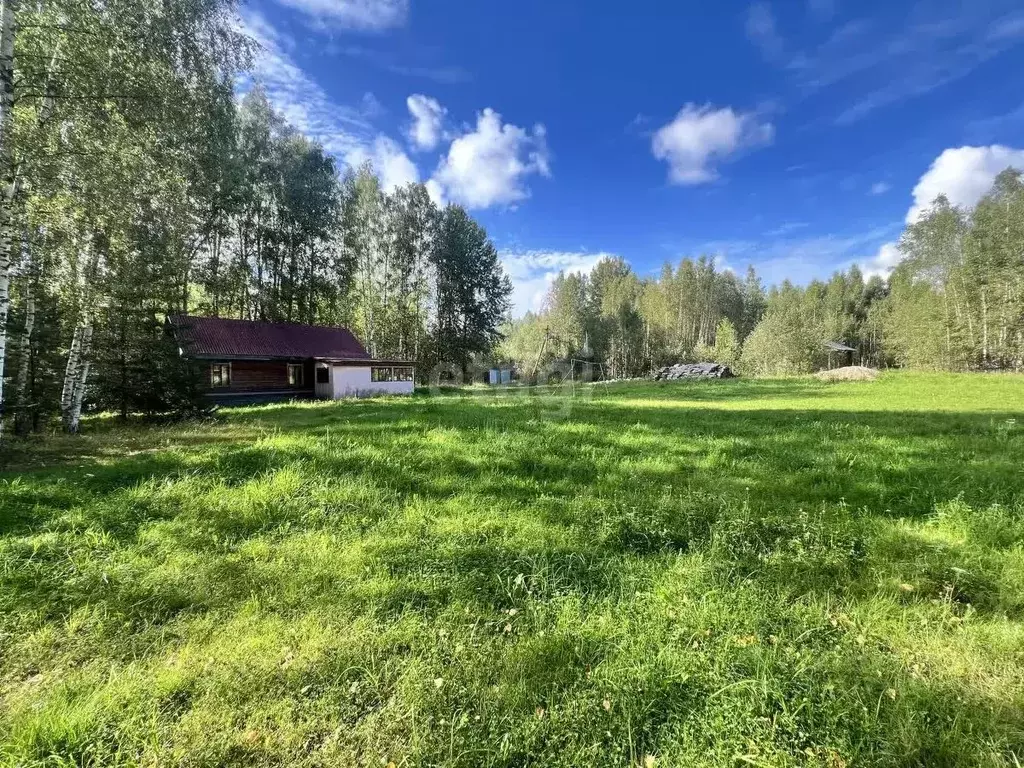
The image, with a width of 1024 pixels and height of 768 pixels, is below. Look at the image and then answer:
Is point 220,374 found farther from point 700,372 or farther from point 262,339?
point 700,372

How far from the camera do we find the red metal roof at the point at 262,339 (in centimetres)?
2131

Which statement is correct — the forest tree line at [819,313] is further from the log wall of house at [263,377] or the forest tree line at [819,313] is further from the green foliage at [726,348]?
the log wall of house at [263,377]

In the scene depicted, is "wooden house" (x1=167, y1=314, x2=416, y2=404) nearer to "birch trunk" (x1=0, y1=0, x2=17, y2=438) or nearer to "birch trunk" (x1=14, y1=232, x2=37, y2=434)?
"birch trunk" (x1=14, y1=232, x2=37, y2=434)

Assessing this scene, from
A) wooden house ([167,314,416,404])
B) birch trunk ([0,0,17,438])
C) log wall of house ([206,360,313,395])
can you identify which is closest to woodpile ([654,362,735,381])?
wooden house ([167,314,416,404])

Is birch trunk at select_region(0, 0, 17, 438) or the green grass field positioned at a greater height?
birch trunk at select_region(0, 0, 17, 438)

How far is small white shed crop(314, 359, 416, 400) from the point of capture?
24.2 meters

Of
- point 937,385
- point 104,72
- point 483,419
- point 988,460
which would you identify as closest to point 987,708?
point 988,460

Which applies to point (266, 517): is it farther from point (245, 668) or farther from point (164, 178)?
point (164, 178)

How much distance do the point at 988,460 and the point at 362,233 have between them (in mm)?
33569

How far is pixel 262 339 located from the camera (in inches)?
942

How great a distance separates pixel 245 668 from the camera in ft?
7.64

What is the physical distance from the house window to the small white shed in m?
4.43

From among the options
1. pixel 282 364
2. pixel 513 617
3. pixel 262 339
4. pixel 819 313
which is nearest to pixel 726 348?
pixel 819 313

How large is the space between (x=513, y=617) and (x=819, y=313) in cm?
7082
